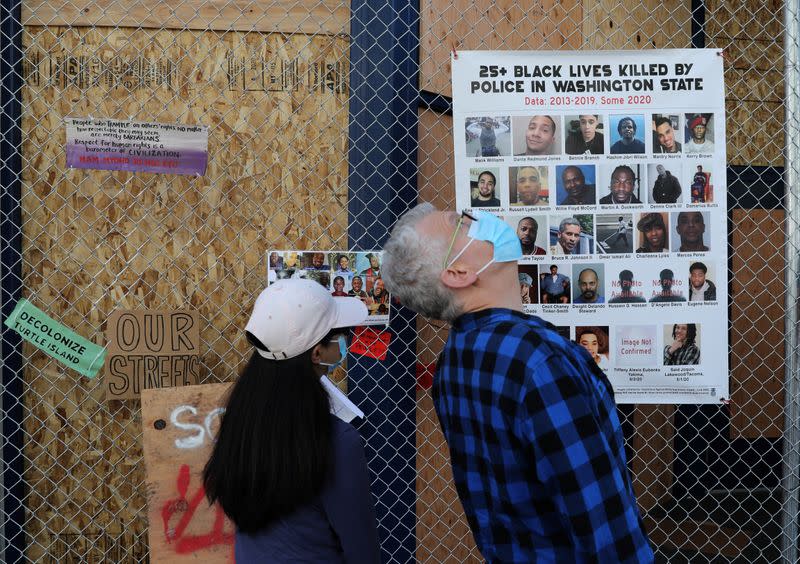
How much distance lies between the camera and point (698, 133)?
3516mm

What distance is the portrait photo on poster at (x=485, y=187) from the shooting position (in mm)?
3482

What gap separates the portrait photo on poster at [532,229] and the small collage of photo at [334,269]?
660 millimetres

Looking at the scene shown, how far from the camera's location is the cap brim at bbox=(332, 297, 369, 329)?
2.30 metres

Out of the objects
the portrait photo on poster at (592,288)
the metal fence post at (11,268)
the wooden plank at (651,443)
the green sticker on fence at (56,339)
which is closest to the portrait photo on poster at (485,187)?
the portrait photo on poster at (592,288)

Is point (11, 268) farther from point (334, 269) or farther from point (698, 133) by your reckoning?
point (698, 133)

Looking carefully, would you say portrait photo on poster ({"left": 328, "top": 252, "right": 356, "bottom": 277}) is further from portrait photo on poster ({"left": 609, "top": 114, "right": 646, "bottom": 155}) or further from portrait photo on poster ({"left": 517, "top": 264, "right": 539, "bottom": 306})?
portrait photo on poster ({"left": 609, "top": 114, "right": 646, "bottom": 155})

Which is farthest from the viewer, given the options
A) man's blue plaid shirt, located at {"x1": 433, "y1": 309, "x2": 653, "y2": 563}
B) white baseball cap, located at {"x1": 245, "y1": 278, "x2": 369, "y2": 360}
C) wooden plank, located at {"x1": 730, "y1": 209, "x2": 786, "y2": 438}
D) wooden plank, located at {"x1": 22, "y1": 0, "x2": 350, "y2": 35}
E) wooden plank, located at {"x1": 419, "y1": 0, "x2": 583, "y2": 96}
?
wooden plank, located at {"x1": 730, "y1": 209, "x2": 786, "y2": 438}

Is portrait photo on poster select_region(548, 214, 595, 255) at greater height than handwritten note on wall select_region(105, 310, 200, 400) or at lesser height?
greater

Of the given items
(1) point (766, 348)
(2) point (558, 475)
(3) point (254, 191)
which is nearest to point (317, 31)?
(3) point (254, 191)

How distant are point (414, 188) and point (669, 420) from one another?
3024 millimetres

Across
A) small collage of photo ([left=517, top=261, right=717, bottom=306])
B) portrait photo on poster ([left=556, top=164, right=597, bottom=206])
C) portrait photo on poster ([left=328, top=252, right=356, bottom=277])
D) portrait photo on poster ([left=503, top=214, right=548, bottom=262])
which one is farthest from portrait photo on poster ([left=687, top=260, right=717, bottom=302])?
portrait photo on poster ([left=328, top=252, right=356, bottom=277])

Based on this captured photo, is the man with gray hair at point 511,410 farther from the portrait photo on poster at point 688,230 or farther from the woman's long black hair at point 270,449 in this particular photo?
the portrait photo on poster at point 688,230

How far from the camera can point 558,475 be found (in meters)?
1.66

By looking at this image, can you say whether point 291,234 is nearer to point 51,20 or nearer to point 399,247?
point 51,20
